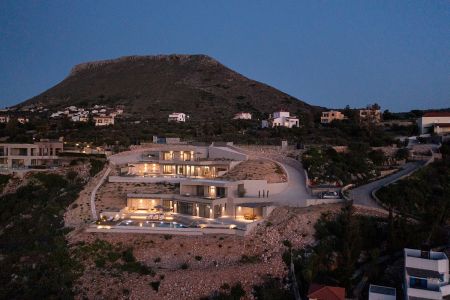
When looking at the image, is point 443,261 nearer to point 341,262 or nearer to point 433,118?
point 341,262

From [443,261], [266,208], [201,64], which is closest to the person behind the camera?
[443,261]

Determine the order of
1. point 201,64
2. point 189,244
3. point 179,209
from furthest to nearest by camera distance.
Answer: point 201,64 < point 179,209 < point 189,244

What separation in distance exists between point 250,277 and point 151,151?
20105 millimetres

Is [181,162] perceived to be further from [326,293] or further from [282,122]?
[282,122]

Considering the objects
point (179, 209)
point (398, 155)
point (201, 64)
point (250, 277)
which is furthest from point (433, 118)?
point (201, 64)

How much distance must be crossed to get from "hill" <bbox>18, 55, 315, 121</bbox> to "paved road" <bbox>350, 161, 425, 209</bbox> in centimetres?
3555

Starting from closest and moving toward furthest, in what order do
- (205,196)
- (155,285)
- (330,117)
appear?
(155,285) → (205,196) → (330,117)

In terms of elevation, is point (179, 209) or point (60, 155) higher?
point (60, 155)

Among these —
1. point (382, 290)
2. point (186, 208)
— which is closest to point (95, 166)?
point (186, 208)

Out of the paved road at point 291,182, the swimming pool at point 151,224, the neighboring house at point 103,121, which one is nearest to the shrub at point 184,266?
the swimming pool at point 151,224

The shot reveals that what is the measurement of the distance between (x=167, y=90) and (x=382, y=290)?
74.1 meters

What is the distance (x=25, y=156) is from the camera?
36.6 meters

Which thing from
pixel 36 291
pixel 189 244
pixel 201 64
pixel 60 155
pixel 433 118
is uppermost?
pixel 201 64

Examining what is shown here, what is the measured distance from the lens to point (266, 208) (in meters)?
25.5
